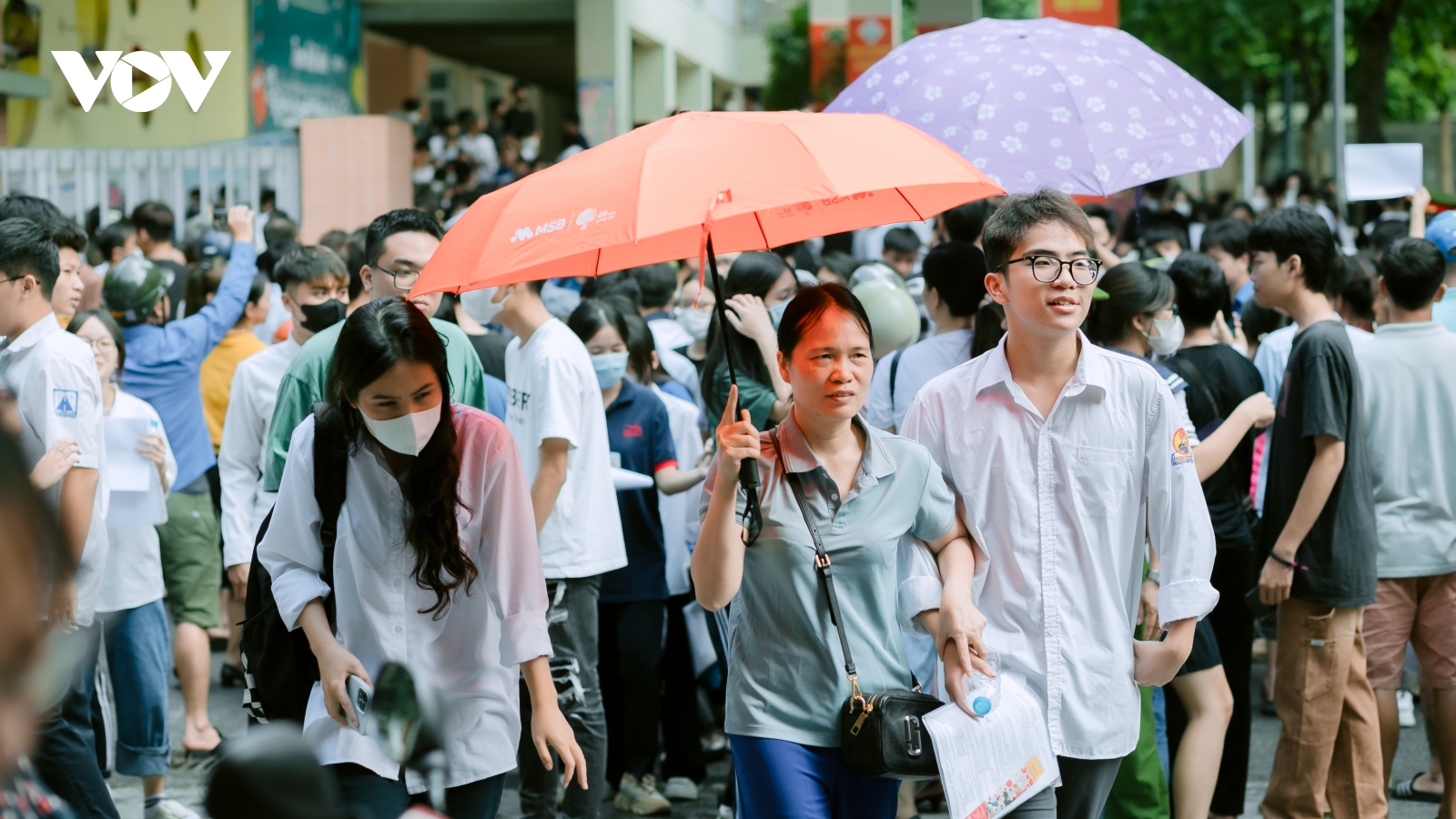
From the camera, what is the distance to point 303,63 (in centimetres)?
1783

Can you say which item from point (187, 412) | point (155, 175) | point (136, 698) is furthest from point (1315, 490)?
point (155, 175)

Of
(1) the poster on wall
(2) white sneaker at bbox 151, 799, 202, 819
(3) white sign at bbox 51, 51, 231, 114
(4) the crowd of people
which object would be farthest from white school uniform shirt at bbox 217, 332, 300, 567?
(1) the poster on wall

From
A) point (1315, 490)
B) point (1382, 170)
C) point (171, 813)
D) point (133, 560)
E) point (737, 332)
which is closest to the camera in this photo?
point (171, 813)

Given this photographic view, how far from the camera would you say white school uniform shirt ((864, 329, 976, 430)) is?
5285 millimetres

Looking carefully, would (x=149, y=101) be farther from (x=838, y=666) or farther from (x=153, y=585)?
(x=838, y=666)

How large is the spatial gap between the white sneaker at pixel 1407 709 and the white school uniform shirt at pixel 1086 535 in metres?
4.24

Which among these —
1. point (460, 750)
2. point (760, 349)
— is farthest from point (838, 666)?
point (760, 349)

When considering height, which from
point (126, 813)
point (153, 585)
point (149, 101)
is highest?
point (149, 101)

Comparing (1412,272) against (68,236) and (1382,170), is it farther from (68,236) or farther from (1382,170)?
(68,236)

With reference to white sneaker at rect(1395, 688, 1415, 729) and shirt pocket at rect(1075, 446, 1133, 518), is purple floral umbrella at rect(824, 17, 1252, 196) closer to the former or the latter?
shirt pocket at rect(1075, 446, 1133, 518)

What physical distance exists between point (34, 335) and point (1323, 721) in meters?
4.36

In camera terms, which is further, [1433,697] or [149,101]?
[149,101]

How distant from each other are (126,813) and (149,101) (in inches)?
473

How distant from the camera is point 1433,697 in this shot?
5395 mm
